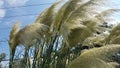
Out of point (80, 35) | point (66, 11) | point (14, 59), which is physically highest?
point (66, 11)

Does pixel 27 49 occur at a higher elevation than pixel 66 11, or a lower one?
lower

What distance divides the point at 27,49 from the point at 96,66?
229 centimetres

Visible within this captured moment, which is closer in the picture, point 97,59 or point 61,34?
point 97,59

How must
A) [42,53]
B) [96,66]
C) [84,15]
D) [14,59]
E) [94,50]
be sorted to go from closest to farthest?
[96,66]
[94,50]
[84,15]
[42,53]
[14,59]

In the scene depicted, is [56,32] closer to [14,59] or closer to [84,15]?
[84,15]

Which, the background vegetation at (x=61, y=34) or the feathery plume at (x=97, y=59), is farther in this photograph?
the background vegetation at (x=61, y=34)

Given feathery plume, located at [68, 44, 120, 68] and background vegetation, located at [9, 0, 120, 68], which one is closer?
feathery plume, located at [68, 44, 120, 68]

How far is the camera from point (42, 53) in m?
5.87

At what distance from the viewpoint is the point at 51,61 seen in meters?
5.72

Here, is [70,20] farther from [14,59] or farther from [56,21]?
[14,59]

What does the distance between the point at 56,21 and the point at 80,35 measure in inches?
17.0

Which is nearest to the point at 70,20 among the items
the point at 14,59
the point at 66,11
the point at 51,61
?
the point at 66,11

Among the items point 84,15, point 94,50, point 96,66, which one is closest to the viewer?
point 96,66

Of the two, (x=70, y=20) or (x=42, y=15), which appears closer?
(x=70, y=20)
